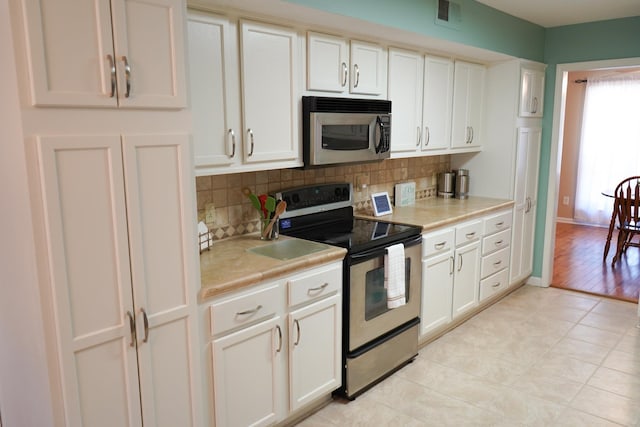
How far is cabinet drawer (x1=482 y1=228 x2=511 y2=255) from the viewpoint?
4.00 m

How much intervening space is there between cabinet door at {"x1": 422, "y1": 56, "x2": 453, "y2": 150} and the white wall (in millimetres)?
2769

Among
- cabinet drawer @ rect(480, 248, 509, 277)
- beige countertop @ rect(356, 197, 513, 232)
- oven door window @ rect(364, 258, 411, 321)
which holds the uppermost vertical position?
beige countertop @ rect(356, 197, 513, 232)

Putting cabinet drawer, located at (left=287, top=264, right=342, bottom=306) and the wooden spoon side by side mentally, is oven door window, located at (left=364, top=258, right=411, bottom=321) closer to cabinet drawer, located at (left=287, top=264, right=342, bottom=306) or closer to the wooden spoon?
cabinet drawer, located at (left=287, top=264, right=342, bottom=306)

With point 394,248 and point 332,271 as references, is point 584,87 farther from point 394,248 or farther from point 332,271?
point 332,271

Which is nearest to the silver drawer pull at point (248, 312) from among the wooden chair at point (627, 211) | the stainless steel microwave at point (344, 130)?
the stainless steel microwave at point (344, 130)

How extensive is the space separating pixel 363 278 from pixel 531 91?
8.93 feet

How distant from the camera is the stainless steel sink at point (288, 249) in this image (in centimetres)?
254

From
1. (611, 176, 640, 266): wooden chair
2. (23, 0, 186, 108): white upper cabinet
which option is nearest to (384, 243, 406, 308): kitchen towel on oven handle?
(23, 0, 186, 108): white upper cabinet

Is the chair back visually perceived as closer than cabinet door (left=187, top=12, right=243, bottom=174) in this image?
No

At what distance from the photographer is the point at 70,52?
4.83 feet

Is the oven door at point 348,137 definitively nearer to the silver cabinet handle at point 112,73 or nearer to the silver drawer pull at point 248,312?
the silver drawer pull at point 248,312

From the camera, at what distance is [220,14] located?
227cm

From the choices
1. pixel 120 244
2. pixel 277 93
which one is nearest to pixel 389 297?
pixel 277 93

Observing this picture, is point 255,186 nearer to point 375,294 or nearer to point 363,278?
point 363,278
